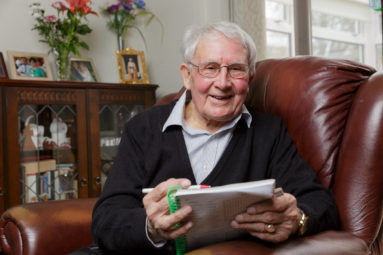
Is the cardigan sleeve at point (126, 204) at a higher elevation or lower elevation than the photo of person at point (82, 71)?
lower

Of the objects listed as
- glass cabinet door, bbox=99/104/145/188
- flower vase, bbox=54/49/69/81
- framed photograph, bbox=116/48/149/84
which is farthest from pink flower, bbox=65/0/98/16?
glass cabinet door, bbox=99/104/145/188

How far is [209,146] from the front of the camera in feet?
4.67

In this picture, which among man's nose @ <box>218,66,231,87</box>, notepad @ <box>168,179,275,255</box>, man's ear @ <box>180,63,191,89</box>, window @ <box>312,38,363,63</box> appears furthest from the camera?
window @ <box>312,38,363,63</box>

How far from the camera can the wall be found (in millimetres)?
2830

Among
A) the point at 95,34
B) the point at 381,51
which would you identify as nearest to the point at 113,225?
the point at 381,51

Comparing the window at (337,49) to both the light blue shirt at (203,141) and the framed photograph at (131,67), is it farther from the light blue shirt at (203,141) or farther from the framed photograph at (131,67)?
the light blue shirt at (203,141)

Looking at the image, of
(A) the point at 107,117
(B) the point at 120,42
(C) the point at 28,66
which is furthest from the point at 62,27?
(A) the point at 107,117

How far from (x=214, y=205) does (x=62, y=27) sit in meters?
2.28

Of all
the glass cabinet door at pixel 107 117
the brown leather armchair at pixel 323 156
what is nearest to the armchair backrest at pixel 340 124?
the brown leather armchair at pixel 323 156

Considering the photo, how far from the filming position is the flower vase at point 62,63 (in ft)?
9.14

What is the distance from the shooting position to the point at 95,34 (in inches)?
126

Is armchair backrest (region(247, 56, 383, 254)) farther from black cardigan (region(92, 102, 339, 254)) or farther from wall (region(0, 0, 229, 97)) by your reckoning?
wall (region(0, 0, 229, 97))

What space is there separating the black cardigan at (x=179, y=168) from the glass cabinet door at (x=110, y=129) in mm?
1379

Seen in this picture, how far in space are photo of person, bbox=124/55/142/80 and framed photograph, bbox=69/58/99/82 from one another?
23cm
